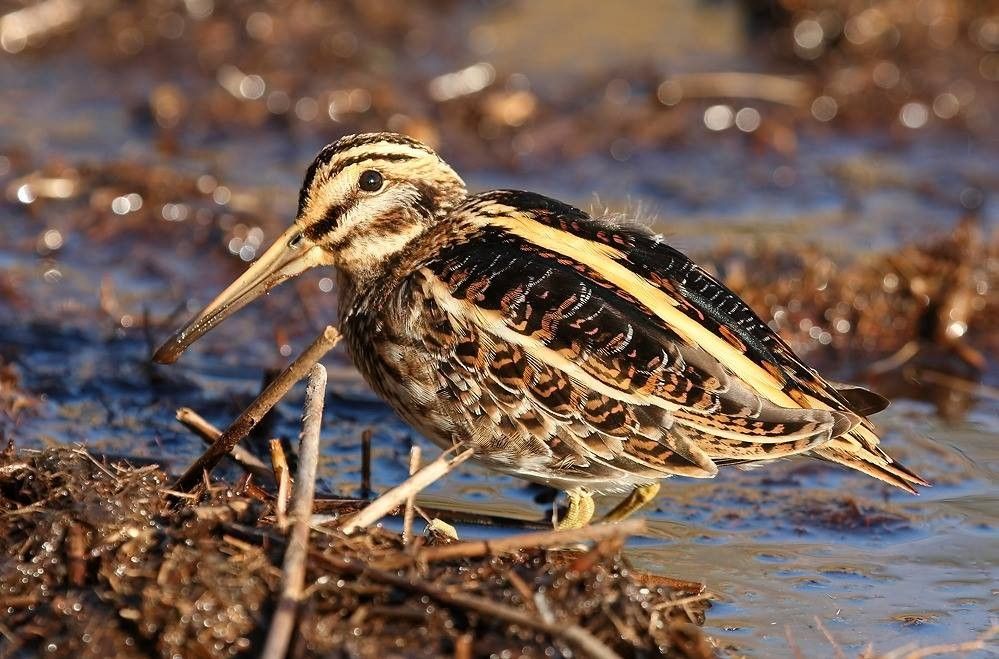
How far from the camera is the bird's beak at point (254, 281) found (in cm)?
545

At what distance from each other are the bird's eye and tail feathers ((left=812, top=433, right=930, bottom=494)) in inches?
70.0

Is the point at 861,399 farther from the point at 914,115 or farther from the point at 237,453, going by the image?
the point at 914,115

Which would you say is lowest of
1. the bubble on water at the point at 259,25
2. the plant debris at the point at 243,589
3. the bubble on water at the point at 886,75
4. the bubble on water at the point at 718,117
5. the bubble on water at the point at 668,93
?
the plant debris at the point at 243,589

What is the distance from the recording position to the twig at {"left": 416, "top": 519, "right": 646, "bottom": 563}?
173 inches

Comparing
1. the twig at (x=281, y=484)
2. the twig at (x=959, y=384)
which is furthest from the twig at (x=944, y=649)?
the twig at (x=959, y=384)

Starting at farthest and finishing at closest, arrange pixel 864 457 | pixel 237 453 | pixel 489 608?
pixel 237 453 < pixel 864 457 < pixel 489 608

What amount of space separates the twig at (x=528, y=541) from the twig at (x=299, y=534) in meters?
0.34

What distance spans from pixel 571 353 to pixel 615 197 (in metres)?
4.36

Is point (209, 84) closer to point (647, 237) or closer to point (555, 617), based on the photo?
point (647, 237)

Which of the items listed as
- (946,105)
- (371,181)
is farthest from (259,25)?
(371,181)

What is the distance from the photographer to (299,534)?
432 cm

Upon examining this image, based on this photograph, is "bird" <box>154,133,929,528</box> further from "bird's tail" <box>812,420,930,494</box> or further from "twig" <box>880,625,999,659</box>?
"twig" <box>880,625,999,659</box>

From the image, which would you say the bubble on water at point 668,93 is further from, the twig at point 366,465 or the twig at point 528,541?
the twig at point 528,541

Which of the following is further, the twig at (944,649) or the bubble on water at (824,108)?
the bubble on water at (824,108)
